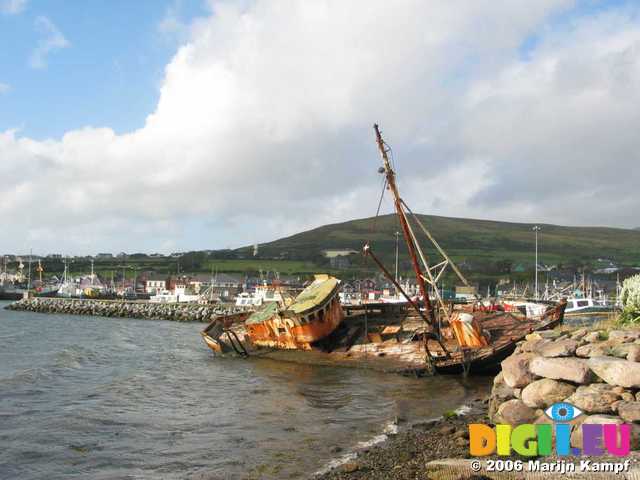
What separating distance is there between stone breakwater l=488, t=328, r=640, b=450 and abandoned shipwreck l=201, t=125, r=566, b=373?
38.1 feet

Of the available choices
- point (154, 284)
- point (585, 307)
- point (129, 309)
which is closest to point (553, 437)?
point (585, 307)

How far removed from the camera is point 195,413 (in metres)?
21.9

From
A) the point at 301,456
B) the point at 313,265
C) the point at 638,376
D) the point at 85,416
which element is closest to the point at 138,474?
the point at 301,456

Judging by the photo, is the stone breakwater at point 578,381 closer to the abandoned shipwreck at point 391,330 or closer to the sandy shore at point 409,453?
the sandy shore at point 409,453

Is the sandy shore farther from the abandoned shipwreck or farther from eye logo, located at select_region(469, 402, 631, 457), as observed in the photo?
the abandoned shipwreck

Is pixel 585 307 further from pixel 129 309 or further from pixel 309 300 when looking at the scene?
pixel 129 309

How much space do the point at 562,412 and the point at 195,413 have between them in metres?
14.3

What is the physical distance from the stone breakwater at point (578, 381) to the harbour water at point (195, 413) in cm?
474

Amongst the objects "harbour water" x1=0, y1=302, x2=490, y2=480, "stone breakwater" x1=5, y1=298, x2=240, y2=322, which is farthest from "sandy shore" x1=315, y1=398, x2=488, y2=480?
"stone breakwater" x1=5, y1=298, x2=240, y2=322

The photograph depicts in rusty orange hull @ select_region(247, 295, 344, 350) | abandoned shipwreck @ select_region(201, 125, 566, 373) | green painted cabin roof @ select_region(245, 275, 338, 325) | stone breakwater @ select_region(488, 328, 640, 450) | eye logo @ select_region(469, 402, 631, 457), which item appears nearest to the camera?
eye logo @ select_region(469, 402, 631, 457)

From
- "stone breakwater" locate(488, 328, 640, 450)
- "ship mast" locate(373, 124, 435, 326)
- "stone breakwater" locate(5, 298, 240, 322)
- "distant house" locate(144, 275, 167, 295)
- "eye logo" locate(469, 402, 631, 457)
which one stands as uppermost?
"ship mast" locate(373, 124, 435, 326)

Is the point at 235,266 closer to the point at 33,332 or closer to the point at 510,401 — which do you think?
the point at 33,332

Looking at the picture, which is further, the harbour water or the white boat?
the white boat

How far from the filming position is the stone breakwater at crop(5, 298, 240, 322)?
87.1 metres
